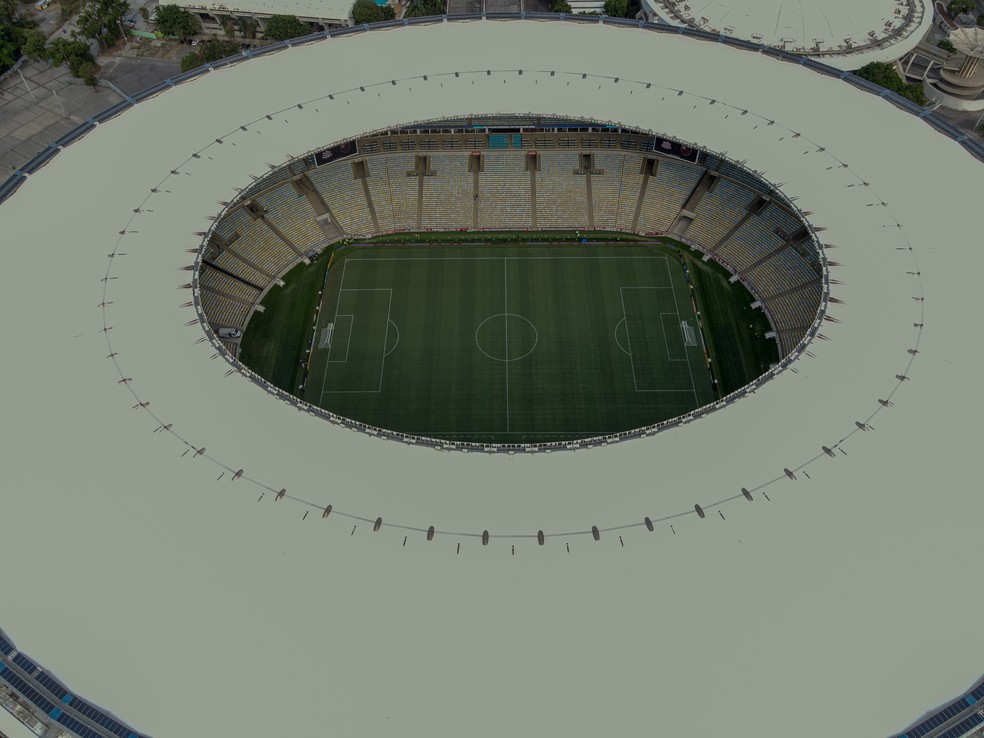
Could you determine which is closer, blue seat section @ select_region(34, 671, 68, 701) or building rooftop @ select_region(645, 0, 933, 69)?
blue seat section @ select_region(34, 671, 68, 701)

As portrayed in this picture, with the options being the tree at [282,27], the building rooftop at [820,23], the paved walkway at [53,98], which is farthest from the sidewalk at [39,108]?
the building rooftop at [820,23]

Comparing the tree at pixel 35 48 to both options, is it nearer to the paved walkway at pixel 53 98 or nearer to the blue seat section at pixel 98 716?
the paved walkway at pixel 53 98

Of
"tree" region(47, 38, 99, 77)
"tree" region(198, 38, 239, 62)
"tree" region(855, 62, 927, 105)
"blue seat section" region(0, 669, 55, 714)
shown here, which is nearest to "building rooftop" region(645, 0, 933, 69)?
"tree" region(855, 62, 927, 105)

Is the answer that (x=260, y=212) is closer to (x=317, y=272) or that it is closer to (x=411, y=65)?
(x=317, y=272)

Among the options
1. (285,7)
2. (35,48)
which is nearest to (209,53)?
(285,7)

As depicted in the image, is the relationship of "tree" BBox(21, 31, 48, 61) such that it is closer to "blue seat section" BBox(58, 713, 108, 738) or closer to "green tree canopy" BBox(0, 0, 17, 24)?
"green tree canopy" BBox(0, 0, 17, 24)

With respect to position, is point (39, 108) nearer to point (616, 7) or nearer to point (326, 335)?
point (326, 335)

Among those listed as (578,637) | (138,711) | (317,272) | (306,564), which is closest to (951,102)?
(317,272)
